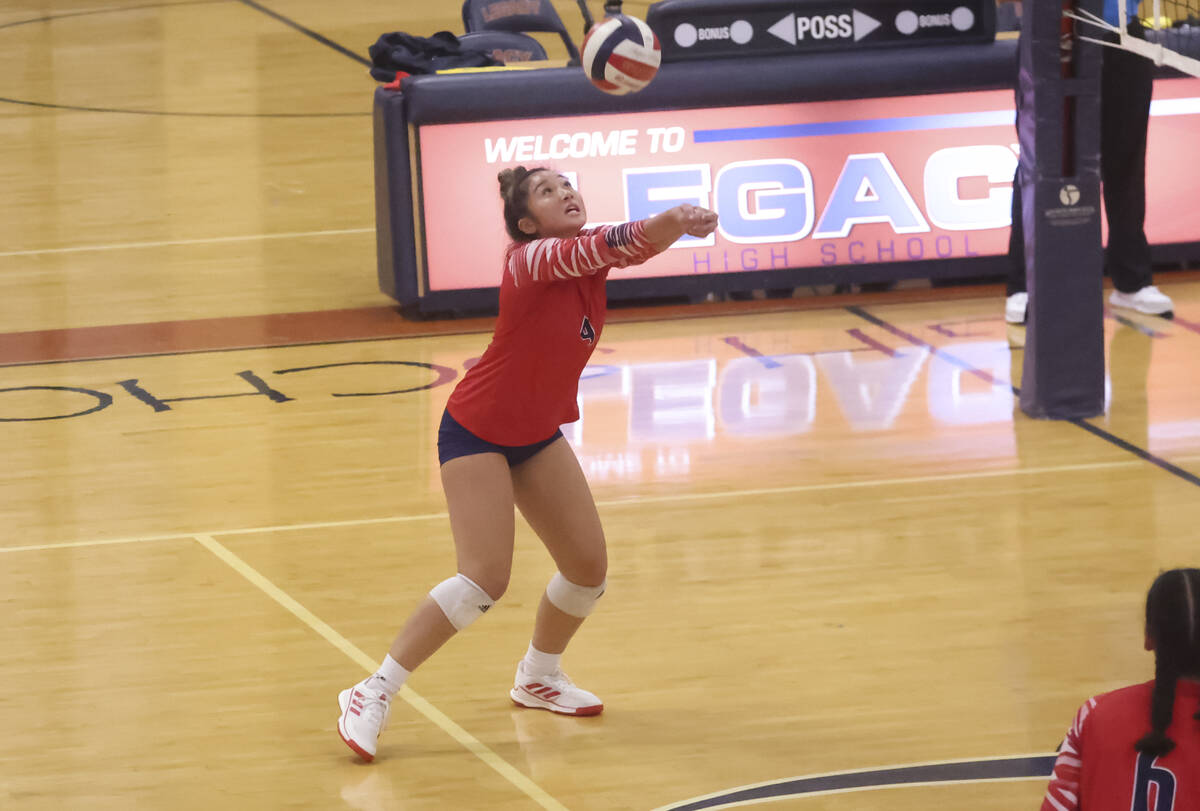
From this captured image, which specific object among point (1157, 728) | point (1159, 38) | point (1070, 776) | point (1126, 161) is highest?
point (1159, 38)

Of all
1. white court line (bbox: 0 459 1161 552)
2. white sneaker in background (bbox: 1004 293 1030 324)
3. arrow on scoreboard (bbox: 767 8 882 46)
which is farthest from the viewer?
arrow on scoreboard (bbox: 767 8 882 46)

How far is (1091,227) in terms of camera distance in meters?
8.38

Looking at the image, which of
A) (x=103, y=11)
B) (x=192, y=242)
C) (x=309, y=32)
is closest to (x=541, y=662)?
(x=192, y=242)

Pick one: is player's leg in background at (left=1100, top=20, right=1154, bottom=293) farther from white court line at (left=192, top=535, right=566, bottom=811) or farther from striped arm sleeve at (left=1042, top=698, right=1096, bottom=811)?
striped arm sleeve at (left=1042, top=698, right=1096, bottom=811)

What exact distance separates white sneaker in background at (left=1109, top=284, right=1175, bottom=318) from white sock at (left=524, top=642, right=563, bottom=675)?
5.70m

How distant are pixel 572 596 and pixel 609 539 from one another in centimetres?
178

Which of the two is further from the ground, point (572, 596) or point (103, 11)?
point (103, 11)

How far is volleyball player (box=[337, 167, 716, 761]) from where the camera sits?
16.3ft

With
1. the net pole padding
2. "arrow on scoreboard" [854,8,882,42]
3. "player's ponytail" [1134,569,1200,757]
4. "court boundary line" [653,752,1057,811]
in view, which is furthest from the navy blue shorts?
"arrow on scoreboard" [854,8,882,42]

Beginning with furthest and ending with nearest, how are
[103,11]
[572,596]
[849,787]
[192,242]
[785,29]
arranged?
[103,11] → [192,242] → [785,29] → [572,596] → [849,787]

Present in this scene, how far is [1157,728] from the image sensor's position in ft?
10.2

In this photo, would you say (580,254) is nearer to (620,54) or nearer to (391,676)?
(620,54)

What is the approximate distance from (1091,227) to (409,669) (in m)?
4.51

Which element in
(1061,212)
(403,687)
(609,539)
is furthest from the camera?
(1061,212)
